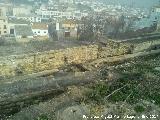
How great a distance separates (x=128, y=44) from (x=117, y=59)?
168 centimetres

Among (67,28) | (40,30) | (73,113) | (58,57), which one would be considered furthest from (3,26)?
(73,113)

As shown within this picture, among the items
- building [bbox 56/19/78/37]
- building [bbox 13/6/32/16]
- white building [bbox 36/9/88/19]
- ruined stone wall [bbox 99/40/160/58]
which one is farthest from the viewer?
building [bbox 13/6/32/16]

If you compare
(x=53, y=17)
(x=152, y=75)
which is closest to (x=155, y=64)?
(x=152, y=75)

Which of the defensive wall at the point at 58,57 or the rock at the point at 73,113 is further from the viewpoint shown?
the defensive wall at the point at 58,57

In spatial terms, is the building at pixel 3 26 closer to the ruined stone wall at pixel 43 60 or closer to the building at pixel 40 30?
the building at pixel 40 30

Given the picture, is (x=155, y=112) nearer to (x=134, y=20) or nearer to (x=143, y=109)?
(x=143, y=109)

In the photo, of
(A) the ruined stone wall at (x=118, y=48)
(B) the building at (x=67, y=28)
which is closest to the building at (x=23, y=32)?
(B) the building at (x=67, y=28)

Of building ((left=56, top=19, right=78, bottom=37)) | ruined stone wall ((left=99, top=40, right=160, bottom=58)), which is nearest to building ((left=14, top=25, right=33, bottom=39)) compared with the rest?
building ((left=56, top=19, right=78, bottom=37))

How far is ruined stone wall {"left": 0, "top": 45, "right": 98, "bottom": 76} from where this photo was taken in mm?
10727

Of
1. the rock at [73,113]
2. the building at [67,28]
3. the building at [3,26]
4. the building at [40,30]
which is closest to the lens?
the rock at [73,113]

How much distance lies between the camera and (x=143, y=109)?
8094mm

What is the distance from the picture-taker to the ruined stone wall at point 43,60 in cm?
1073

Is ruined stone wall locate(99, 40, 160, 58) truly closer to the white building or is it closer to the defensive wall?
the defensive wall

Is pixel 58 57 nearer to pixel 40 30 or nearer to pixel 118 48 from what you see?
pixel 118 48
